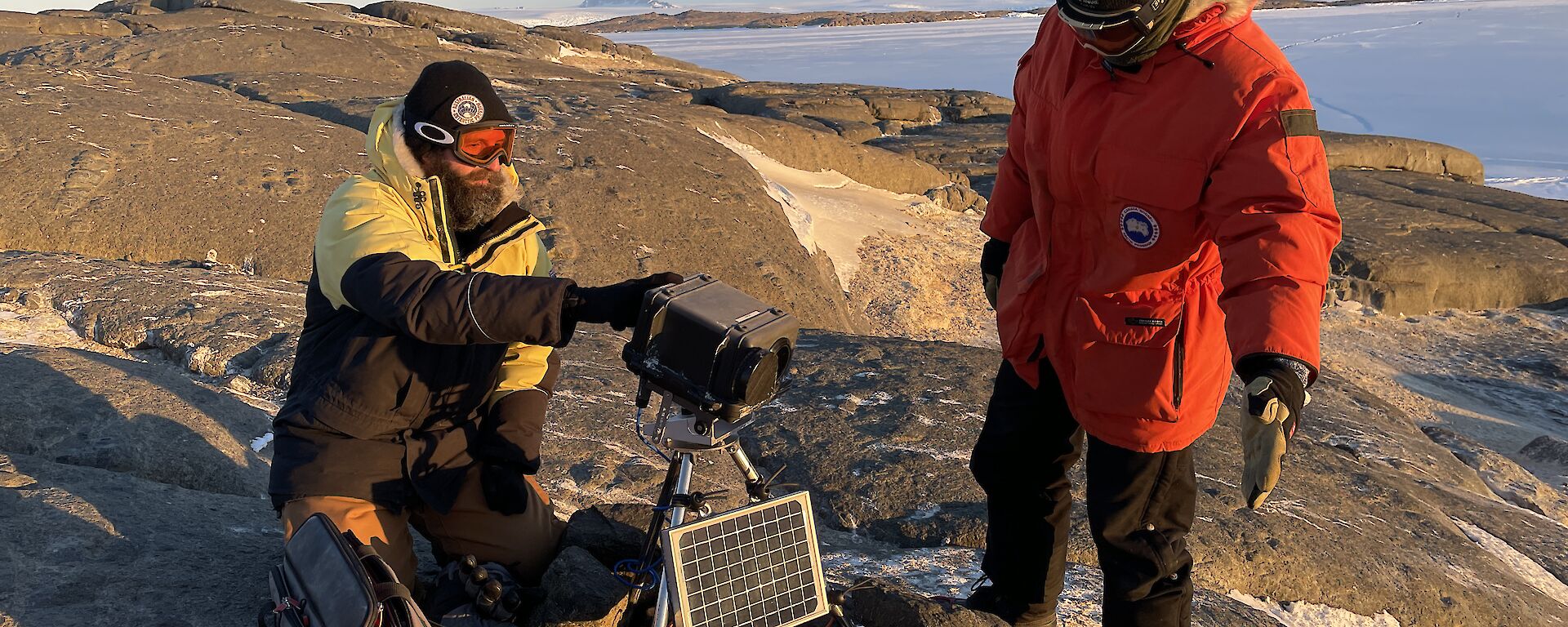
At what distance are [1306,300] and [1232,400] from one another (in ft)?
13.6

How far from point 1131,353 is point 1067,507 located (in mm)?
533

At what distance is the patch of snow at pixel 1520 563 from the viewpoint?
13.2 feet

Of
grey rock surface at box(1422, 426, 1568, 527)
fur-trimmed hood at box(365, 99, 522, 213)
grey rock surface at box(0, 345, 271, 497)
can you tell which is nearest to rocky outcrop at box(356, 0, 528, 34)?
grey rock surface at box(0, 345, 271, 497)

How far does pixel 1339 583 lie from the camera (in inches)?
137

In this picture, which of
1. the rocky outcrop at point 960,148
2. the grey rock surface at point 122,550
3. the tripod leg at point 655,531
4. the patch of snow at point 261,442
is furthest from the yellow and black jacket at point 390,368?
the rocky outcrop at point 960,148

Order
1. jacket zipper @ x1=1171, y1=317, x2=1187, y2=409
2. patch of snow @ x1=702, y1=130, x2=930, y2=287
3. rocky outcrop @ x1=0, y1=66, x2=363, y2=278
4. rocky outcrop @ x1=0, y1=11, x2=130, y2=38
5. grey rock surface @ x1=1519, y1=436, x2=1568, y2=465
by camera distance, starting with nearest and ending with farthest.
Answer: jacket zipper @ x1=1171, y1=317, x2=1187, y2=409
rocky outcrop @ x1=0, y1=66, x2=363, y2=278
grey rock surface @ x1=1519, y1=436, x2=1568, y2=465
patch of snow @ x1=702, y1=130, x2=930, y2=287
rocky outcrop @ x1=0, y1=11, x2=130, y2=38

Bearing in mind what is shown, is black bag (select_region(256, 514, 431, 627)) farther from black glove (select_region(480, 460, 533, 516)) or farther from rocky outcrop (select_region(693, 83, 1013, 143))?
rocky outcrop (select_region(693, 83, 1013, 143))

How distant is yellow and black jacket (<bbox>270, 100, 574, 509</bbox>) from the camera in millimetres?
2451

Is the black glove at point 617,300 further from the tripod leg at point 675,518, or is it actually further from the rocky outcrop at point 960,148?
the rocky outcrop at point 960,148

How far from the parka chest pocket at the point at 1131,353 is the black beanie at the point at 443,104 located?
1.58 m

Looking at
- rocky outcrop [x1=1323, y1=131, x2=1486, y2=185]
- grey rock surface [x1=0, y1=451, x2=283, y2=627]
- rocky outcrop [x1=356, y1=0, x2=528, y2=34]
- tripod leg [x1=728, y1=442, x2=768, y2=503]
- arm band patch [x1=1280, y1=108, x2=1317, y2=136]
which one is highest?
rocky outcrop [x1=356, y1=0, x2=528, y2=34]

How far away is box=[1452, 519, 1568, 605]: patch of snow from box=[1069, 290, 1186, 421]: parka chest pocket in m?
2.70

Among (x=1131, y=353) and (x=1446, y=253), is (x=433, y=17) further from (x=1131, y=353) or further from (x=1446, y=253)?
(x=1131, y=353)

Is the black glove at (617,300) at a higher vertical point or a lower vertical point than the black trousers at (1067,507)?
higher
